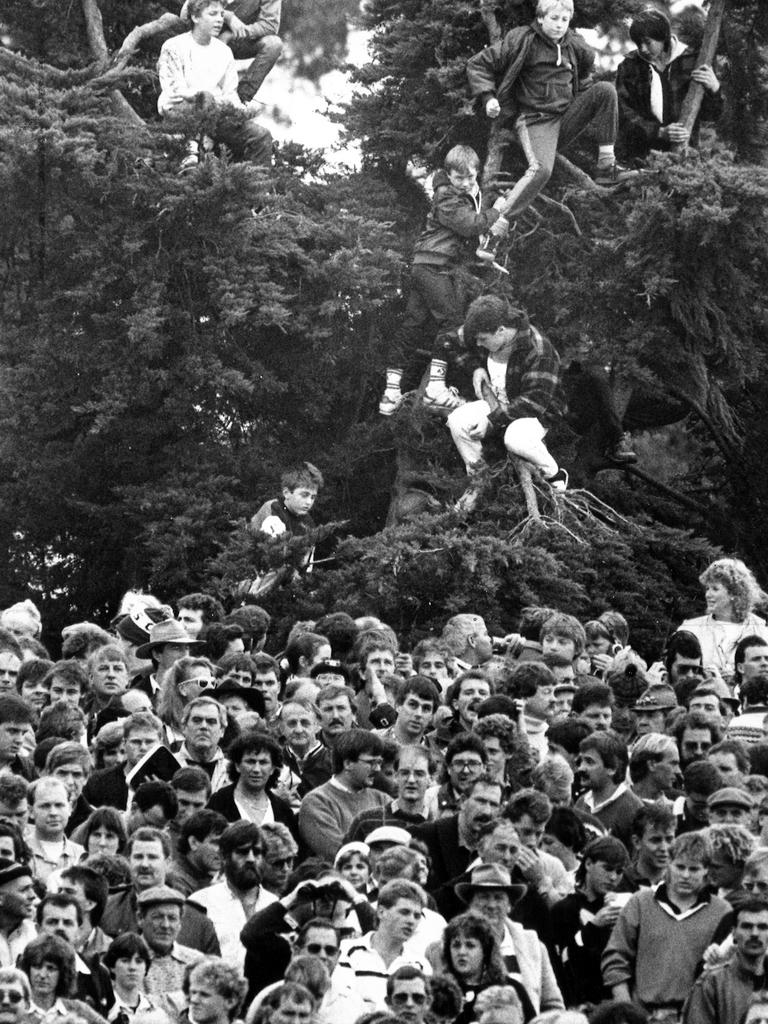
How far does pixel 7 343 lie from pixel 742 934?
45.3 ft

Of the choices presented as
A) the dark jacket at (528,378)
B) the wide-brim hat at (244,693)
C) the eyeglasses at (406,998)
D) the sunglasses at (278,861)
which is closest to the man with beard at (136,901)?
the sunglasses at (278,861)

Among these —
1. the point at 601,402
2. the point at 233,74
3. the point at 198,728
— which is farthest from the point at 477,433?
the point at 198,728

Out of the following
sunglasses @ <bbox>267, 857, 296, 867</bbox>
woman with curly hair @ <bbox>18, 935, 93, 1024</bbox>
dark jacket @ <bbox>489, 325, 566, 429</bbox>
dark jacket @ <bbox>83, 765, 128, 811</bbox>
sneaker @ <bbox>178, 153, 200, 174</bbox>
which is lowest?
dark jacket @ <bbox>489, 325, 566, 429</bbox>

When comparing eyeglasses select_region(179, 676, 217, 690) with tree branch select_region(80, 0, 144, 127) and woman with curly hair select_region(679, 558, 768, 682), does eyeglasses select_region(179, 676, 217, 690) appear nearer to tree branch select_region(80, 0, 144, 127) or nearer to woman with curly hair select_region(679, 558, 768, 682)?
woman with curly hair select_region(679, 558, 768, 682)

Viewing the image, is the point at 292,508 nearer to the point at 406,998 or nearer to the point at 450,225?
the point at 450,225

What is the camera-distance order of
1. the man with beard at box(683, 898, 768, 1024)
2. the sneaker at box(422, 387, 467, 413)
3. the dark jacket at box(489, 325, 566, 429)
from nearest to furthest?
the man with beard at box(683, 898, 768, 1024), the dark jacket at box(489, 325, 566, 429), the sneaker at box(422, 387, 467, 413)

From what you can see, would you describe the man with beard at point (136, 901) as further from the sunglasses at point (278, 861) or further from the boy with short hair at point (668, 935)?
the boy with short hair at point (668, 935)

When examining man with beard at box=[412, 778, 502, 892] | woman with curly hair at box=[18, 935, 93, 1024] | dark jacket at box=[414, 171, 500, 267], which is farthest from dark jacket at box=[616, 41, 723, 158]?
woman with curly hair at box=[18, 935, 93, 1024]

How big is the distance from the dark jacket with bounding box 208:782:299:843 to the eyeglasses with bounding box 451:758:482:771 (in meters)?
0.86

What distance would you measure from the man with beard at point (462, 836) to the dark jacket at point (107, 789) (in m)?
1.66

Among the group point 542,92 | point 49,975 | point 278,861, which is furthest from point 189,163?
point 49,975

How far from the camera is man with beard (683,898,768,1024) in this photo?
39.6ft

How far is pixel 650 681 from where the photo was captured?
1697 cm

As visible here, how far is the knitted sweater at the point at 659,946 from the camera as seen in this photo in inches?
494
